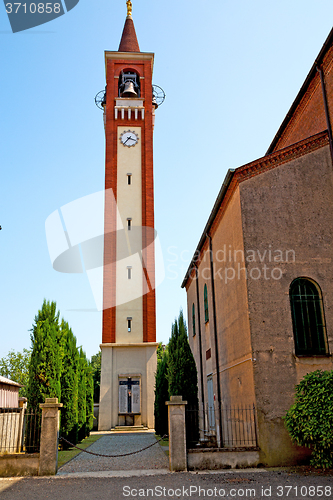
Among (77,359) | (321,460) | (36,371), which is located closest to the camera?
(321,460)

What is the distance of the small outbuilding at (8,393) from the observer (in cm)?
2278

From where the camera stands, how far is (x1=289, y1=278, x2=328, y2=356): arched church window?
445 inches

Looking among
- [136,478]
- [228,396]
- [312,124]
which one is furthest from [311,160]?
[136,478]

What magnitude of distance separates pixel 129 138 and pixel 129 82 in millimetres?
4606

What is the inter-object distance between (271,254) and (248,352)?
2.80 m

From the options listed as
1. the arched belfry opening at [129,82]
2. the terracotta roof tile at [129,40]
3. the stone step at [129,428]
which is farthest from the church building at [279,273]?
the terracotta roof tile at [129,40]

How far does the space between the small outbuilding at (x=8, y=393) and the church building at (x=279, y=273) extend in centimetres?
1329

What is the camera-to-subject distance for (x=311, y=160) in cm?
1285

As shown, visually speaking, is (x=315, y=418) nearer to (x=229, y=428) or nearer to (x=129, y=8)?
(x=229, y=428)

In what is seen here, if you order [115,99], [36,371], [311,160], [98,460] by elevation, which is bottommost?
[98,460]

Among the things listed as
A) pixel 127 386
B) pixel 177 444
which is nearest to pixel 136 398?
pixel 127 386

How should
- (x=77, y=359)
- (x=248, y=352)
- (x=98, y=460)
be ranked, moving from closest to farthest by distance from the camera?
(x=248, y=352) < (x=98, y=460) < (x=77, y=359)

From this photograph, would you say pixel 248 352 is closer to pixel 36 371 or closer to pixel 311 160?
pixel 311 160

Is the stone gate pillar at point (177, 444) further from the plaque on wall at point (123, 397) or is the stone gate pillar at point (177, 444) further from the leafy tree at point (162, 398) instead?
the plaque on wall at point (123, 397)
